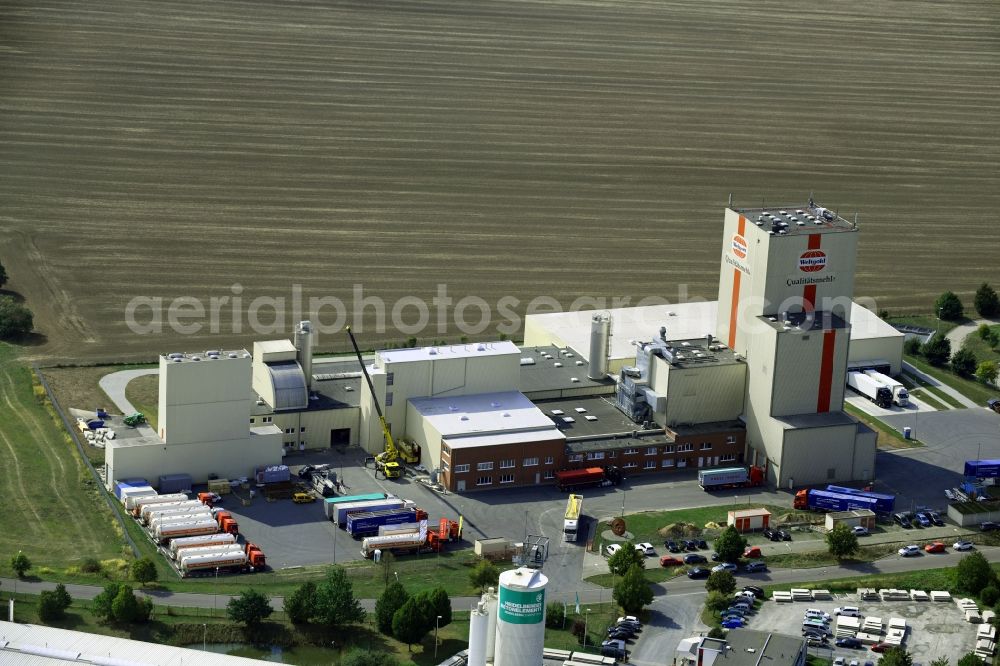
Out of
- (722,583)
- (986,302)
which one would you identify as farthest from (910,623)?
(986,302)

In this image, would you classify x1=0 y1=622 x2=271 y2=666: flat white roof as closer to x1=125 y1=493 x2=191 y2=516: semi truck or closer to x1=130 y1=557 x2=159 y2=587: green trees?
x1=130 y1=557 x2=159 y2=587: green trees

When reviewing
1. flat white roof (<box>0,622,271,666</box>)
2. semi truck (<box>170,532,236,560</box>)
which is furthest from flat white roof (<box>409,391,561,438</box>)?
flat white roof (<box>0,622,271,666</box>)

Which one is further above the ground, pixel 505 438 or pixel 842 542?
pixel 505 438

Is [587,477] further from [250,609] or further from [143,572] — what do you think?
[143,572]

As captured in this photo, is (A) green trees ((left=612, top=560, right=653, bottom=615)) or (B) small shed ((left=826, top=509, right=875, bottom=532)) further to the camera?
(B) small shed ((left=826, top=509, right=875, bottom=532))

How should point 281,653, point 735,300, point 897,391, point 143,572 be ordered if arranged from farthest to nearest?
point 897,391 < point 735,300 < point 143,572 < point 281,653

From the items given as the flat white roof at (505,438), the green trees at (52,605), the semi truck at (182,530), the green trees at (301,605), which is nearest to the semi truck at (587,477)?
the flat white roof at (505,438)
